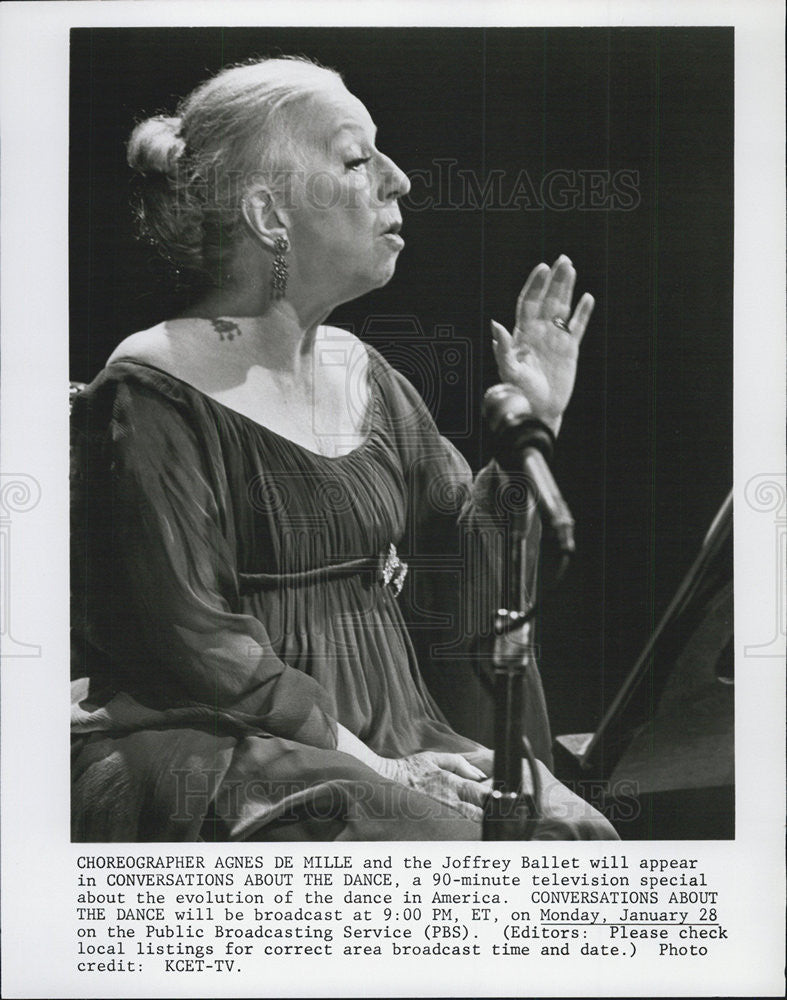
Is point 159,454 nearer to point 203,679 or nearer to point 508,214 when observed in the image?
point 203,679

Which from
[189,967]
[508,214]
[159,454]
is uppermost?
[508,214]

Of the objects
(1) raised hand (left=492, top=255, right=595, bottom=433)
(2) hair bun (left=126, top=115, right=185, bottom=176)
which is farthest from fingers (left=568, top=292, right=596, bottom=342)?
(2) hair bun (left=126, top=115, right=185, bottom=176)

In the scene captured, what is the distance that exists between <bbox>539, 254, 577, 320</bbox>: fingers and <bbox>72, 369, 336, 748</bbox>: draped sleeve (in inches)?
47.4

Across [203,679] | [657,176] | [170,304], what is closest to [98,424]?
[170,304]

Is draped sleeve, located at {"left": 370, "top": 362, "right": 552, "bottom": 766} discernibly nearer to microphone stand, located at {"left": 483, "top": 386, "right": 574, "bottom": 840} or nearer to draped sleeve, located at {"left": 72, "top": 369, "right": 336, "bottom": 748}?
microphone stand, located at {"left": 483, "top": 386, "right": 574, "bottom": 840}

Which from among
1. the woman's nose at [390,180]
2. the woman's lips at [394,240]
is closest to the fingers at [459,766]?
the woman's lips at [394,240]

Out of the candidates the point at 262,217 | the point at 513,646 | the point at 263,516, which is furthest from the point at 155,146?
the point at 513,646

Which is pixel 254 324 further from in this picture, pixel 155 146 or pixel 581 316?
pixel 581 316

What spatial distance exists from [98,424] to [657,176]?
2052 millimetres

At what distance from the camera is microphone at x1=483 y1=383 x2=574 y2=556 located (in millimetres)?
3525

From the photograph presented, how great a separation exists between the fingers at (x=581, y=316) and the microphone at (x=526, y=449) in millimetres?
283

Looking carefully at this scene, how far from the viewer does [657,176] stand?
3551mm

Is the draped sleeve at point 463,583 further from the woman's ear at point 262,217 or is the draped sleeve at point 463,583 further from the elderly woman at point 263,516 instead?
the woman's ear at point 262,217

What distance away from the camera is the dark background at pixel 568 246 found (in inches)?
138
